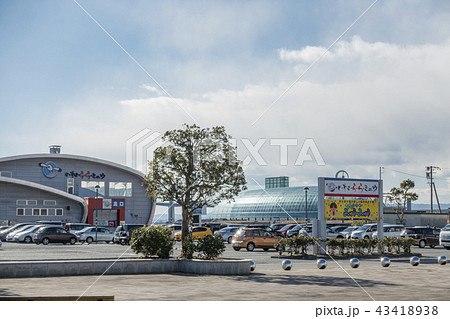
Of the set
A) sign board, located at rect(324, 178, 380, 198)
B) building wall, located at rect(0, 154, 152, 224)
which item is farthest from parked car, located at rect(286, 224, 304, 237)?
building wall, located at rect(0, 154, 152, 224)

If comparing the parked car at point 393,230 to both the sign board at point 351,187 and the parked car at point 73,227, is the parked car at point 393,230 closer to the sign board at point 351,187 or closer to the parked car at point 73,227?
the sign board at point 351,187

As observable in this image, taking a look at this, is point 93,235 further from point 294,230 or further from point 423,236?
point 423,236

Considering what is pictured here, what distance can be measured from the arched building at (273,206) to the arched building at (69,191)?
37.8 metres

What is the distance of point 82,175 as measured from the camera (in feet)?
246

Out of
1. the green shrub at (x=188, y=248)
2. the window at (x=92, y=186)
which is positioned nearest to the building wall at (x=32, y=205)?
the window at (x=92, y=186)

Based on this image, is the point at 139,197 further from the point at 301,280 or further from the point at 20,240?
the point at 301,280

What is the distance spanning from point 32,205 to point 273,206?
59.0 metres

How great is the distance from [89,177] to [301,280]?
6238 centimetres

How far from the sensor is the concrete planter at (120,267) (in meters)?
16.8

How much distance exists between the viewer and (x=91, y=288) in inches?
561

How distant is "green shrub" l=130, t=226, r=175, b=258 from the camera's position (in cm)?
1914

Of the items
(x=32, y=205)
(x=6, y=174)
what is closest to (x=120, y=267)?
(x=32, y=205)
